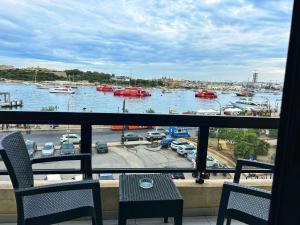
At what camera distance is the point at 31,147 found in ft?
7.99

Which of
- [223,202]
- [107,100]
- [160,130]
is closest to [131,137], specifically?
[160,130]

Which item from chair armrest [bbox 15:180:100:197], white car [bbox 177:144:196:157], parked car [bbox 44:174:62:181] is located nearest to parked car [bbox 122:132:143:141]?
white car [bbox 177:144:196:157]

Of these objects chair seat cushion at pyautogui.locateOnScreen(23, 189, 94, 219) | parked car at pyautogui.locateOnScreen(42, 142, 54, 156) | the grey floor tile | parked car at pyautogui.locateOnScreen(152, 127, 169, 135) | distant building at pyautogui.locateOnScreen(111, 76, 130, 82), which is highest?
distant building at pyautogui.locateOnScreen(111, 76, 130, 82)

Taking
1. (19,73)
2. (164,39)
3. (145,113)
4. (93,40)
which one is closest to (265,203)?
(145,113)

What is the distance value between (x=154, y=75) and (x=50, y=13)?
4.14ft

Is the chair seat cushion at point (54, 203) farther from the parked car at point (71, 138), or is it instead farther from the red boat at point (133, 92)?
the red boat at point (133, 92)

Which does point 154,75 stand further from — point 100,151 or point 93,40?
point 100,151

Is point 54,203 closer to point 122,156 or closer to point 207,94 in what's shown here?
point 122,156

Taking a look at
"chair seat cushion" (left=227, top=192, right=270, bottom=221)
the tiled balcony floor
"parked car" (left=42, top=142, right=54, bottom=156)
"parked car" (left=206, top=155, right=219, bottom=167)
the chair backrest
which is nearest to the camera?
the chair backrest

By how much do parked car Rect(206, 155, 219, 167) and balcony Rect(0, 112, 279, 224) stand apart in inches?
1.4

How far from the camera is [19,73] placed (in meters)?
2.69

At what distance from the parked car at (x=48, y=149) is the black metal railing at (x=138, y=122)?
21cm

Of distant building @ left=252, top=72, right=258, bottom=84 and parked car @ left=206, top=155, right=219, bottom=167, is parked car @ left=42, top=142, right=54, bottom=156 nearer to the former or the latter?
parked car @ left=206, top=155, right=219, bottom=167

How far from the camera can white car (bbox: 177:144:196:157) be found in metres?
2.90
